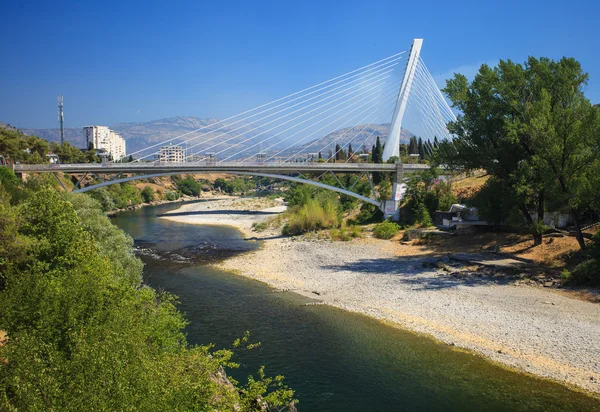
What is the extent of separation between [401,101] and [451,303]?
2396cm

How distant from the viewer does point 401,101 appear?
1467 inches

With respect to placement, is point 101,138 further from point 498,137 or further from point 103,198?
point 498,137

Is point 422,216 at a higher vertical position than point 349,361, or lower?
higher

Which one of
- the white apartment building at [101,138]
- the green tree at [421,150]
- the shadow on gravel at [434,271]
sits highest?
the white apartment building at [101,138]

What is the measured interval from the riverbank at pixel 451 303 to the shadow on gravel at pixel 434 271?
47 mm

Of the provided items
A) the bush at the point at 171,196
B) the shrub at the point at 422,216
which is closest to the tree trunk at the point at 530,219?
the shrub at the point at 422,216

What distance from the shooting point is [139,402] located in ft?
17.7

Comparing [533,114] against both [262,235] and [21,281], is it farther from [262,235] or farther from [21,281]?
Answer: [262,235]

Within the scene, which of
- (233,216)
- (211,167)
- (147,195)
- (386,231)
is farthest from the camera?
(147,195)

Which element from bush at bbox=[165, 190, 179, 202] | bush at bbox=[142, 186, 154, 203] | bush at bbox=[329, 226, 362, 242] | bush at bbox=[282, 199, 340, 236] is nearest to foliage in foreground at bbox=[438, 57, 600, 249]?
bush at bbox=[329, 226, 362, 242]

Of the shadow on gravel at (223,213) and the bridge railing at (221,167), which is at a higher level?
the bridge railing at (221,167)

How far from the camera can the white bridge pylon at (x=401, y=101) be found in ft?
123

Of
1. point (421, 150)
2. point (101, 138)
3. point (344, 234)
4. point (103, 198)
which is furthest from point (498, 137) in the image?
point (101, 138)

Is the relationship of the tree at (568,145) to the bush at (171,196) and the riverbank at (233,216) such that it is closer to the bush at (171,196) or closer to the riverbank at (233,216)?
the riverbank at (233,216)
